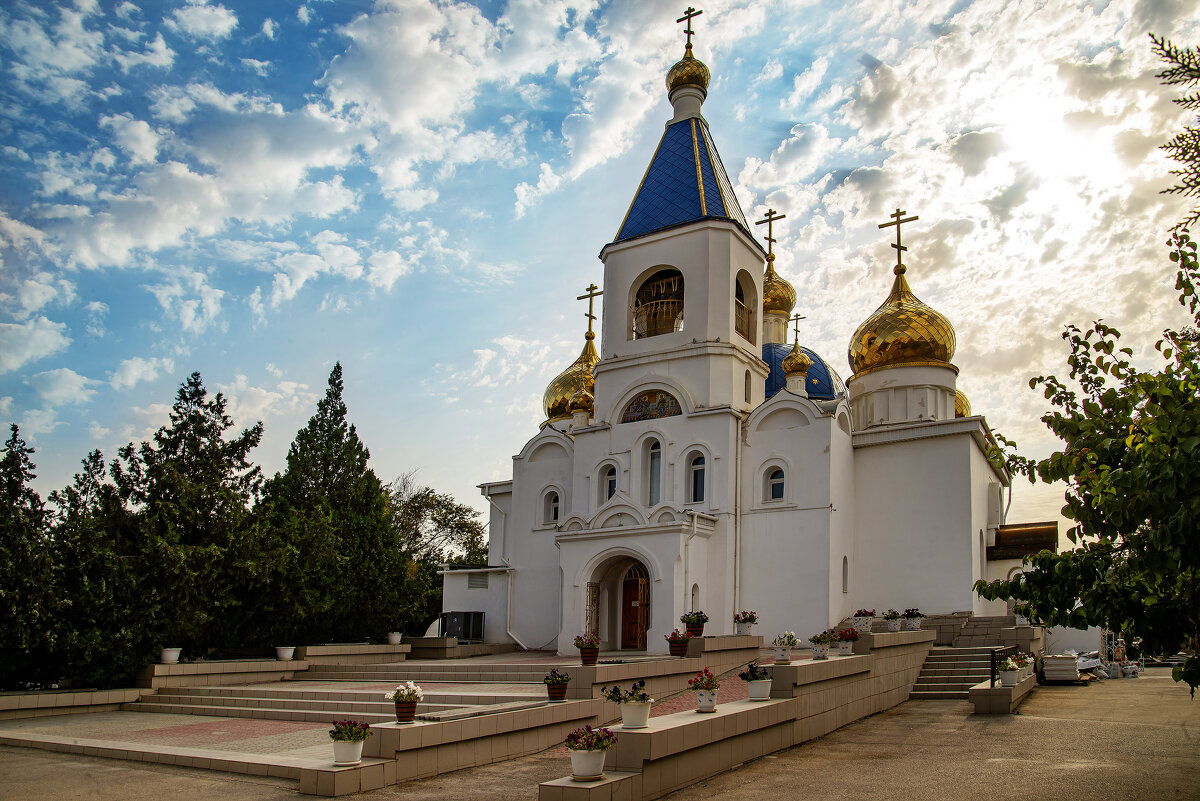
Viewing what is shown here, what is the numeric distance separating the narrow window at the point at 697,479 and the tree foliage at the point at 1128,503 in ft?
42.7

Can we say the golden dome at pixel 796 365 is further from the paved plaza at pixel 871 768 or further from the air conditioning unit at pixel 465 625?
the air conditioning unit at pixel 465 625

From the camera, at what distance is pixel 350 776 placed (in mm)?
8203

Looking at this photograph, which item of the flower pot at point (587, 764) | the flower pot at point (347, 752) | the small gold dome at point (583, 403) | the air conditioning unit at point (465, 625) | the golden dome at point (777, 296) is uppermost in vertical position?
the golden dome at point (777, 296)

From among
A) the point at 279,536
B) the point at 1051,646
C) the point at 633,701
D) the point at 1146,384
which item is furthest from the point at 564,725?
the point at 1051,646

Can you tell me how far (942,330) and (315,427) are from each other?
16.9m

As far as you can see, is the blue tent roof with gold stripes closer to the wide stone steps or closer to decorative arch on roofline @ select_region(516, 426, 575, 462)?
decorative arch on roofline @ select_region(516, 426, 575, 462)

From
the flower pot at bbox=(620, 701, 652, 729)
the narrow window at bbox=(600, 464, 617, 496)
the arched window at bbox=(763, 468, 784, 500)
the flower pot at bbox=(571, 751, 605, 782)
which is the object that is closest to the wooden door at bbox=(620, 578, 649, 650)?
the narrow window at bbox=(600, 464, 617, 496)

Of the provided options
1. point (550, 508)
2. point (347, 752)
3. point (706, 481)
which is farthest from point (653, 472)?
point (347, 752)

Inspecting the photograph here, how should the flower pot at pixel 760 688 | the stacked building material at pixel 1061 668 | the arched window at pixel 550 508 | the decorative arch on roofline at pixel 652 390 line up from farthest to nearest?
the arched window at pixel 550 508, the decorative arch on roofline at pixel 652 390, the stacked building material at pixel 1061 668, the flower pot at pixel 760 688

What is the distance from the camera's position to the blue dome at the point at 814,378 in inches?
1024

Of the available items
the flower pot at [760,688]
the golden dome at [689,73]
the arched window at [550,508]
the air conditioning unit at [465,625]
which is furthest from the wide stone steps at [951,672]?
the golden dome at [689,73]

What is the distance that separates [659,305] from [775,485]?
5415 mm

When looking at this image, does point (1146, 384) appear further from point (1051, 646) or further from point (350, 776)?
point (1051, 646)

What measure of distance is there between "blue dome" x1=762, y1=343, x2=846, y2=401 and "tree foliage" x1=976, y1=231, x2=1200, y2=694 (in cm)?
1831
